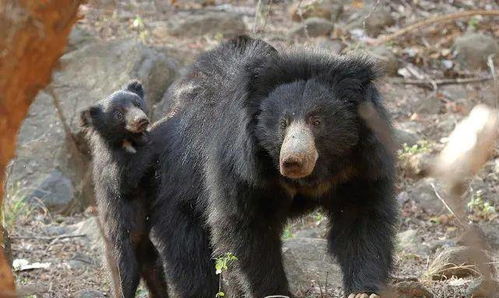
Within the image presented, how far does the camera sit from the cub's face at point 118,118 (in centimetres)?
536

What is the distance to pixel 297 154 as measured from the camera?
4.00 m

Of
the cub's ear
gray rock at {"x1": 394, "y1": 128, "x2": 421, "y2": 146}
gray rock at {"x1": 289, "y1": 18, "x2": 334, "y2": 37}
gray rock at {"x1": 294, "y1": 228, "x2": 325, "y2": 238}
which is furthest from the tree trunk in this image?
gray rock at {"x1": 289, "y1": 18, "x2": 334, "y2": 37}

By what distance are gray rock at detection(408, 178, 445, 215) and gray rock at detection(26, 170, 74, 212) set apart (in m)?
3.14

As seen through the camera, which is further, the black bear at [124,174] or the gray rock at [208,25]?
the gray rock at [208,25]

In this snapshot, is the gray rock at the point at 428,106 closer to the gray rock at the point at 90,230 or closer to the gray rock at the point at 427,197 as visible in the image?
the gray rock at the point at 427,197

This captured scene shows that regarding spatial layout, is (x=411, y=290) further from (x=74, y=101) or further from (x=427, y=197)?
(x=74, y=101)

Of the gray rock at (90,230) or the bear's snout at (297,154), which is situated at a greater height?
the bear's snout at (297,154)

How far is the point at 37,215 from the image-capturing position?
24.5 ft

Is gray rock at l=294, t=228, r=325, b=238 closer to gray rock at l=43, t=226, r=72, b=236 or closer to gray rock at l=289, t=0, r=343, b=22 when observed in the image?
gray rock at l=43, t=226, r=72, b=236

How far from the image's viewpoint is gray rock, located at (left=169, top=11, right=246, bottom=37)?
10.6 m

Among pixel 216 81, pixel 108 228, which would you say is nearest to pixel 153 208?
pixel 108 228

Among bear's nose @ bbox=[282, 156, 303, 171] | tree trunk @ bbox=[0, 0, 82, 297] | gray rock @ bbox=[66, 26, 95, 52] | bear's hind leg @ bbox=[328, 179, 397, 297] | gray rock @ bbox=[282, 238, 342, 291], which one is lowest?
gray rock @ bbox=[282, 238, 342, 291]

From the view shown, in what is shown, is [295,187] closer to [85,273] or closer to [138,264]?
[138,264]

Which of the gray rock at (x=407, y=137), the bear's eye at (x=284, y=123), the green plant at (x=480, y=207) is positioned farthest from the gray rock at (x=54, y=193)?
the bear's eye at (x=284, y=123)
